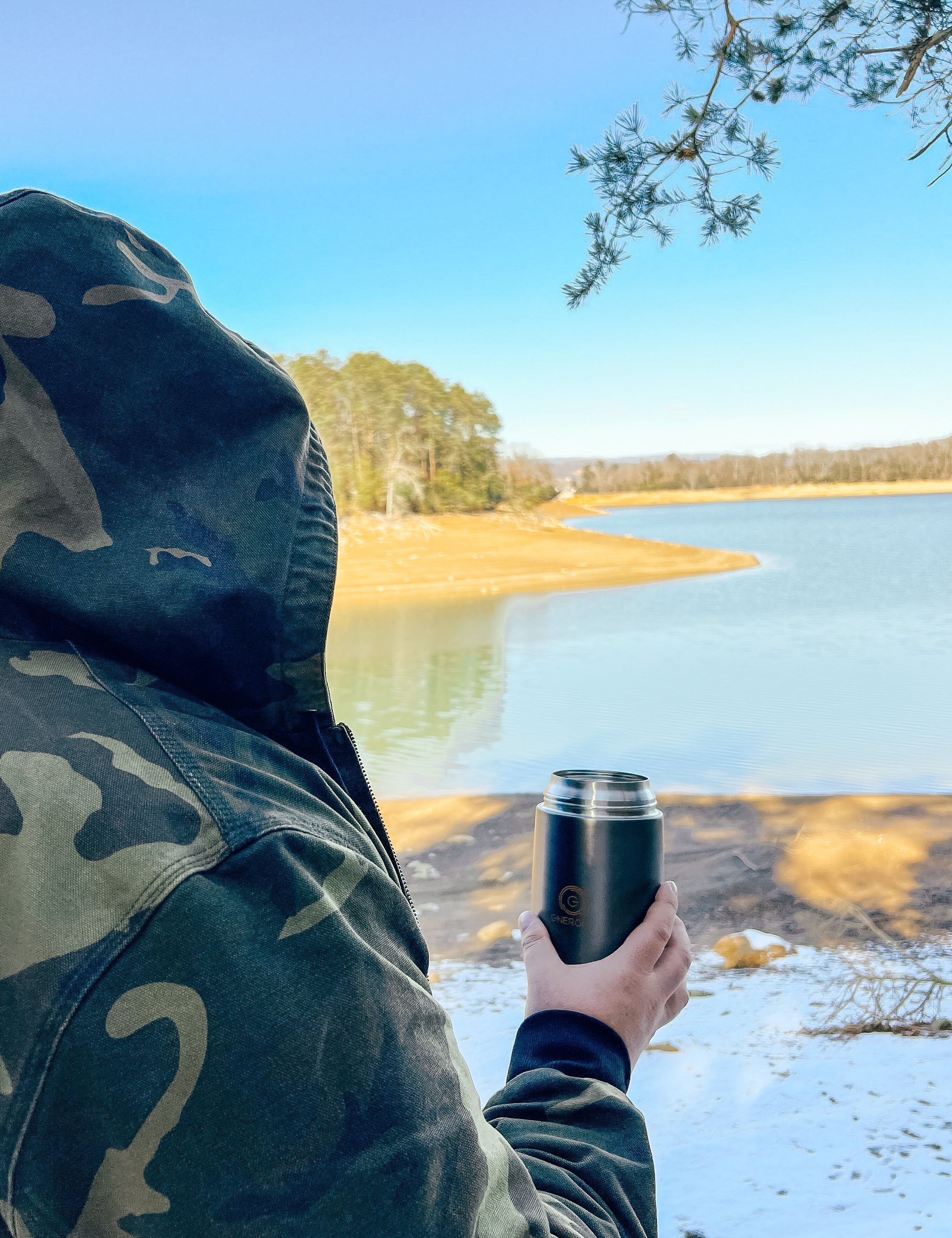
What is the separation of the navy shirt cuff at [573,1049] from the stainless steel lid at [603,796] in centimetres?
17

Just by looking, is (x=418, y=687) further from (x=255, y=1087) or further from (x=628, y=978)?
(x=255, y=1087)

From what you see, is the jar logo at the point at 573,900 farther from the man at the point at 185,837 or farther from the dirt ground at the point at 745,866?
the dirt ground at the point at 745,866

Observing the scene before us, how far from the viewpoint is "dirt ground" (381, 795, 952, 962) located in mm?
2820

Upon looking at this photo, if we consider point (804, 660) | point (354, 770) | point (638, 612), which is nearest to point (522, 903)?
point (354, 770)

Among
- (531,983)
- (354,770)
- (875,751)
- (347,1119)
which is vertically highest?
(354,770)

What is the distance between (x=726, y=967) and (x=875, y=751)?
11.3 feet

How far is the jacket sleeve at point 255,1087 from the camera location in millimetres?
404

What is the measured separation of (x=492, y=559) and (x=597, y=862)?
1678 cm

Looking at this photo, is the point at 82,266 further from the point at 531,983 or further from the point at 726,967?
the point at 726,967

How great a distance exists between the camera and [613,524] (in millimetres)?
26234

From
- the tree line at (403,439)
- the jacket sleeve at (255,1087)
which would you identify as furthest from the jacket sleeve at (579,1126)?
the tree line at (403,439)

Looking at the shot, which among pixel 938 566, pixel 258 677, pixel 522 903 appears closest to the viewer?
pixel 258 677

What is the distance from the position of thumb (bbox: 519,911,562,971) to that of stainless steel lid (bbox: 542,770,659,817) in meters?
0.10

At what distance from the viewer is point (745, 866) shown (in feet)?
10.6
